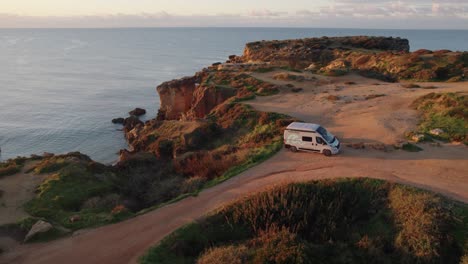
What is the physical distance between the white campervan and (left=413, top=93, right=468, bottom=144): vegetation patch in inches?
328

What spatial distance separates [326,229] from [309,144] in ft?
32.1

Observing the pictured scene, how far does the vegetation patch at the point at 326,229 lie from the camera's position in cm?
1446

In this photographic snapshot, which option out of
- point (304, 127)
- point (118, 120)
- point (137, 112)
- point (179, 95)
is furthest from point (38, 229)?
point (137, 112)

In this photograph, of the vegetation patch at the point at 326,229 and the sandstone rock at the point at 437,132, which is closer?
the vegetation patch at the point at 326,229

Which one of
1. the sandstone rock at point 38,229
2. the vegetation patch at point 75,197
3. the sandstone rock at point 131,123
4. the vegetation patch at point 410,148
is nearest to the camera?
the sandstone rock at point 38,229

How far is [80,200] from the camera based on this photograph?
22.9 metres

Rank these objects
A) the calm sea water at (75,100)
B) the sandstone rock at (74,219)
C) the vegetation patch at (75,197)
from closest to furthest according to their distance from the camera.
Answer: the sandstone rock at (74,219)
the vegetation patch at (75,197)
the calm sea water at (75,100)

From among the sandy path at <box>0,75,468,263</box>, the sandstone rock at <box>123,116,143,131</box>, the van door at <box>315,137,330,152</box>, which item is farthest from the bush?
the sandstone rock at <box>123,116,143,131</box>

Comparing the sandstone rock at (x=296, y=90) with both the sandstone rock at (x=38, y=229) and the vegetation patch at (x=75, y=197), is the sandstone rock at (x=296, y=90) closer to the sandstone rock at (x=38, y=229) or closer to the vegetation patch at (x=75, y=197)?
the vegetation patch at (x=75, y=197)

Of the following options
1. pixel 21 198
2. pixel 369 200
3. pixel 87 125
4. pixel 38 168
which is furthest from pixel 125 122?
pixel 369 200

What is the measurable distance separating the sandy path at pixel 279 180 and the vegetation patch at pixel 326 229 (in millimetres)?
1571

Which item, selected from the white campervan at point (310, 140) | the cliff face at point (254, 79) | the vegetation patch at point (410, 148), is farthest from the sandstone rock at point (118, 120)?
the vegetation patch at point (410, 148)

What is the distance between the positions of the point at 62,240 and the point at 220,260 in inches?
310

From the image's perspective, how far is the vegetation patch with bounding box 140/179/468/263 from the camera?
14461 mm
